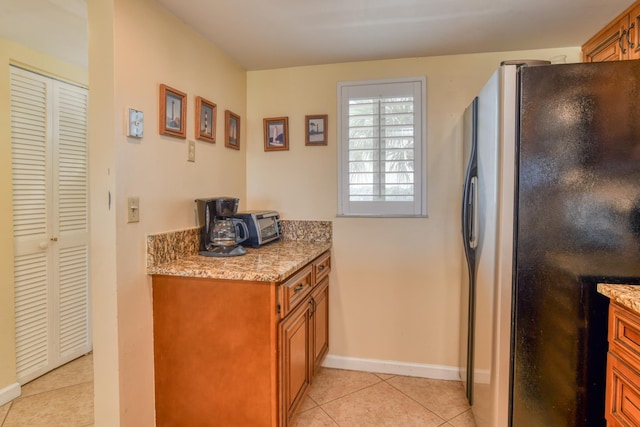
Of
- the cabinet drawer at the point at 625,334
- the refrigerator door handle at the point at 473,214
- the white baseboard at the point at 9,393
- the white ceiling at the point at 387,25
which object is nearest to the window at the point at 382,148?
the white ceiling at the point at 387,25

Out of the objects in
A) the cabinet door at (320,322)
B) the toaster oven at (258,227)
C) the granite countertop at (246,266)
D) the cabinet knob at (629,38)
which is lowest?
the cabinet door at (320,322)

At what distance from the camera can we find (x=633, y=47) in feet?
5.51

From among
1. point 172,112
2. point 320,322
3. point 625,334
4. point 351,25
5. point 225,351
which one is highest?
point 351,25

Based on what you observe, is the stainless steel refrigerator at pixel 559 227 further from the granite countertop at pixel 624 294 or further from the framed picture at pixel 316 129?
the framed picture at pixel 316 129

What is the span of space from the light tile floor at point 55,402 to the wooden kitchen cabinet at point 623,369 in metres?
2.49

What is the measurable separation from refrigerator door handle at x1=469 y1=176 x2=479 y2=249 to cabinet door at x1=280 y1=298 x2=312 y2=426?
96 centimetres

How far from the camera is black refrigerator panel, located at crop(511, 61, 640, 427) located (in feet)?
4.42

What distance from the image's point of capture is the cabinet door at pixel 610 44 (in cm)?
175

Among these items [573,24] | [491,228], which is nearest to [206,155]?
[491,228]

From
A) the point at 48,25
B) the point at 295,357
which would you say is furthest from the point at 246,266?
the point at 48,25

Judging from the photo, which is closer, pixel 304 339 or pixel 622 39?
pixel 622 39

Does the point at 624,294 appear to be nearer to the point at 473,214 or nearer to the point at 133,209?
the point at 473,214

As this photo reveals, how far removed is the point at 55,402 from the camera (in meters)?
2.06

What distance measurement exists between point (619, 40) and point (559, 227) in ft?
3.98
